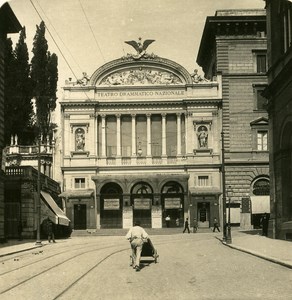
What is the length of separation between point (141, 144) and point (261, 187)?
1251cm

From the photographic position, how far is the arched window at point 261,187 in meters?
56.1

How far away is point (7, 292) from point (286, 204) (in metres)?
21.8

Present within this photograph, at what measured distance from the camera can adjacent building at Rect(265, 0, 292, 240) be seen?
101 feet

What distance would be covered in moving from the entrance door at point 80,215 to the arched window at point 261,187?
16087 mm

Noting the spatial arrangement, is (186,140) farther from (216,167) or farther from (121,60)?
(121,60)

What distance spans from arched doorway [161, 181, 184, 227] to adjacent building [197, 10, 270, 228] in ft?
17.1

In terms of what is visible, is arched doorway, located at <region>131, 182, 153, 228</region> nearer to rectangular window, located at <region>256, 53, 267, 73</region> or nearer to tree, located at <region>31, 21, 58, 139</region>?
tree, located at <region>31, 21, 58, 139</region>

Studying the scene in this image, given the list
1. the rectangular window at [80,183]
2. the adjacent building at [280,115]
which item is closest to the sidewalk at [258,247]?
the adjacent building at [280,115]

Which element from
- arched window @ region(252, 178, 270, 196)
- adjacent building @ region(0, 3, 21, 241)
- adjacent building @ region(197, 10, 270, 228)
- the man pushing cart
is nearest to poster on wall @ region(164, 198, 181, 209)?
adjacent building @ region(197, 10, 270, 228)

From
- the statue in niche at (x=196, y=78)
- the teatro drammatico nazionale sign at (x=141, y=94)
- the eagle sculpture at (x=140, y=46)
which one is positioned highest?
the eagle sculpture at (x=140, y=46)

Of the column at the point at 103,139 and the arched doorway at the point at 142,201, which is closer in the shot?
the arched doorway at the point at 142,201

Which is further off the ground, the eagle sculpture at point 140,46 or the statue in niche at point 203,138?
the eagle sculpture at point 140,46

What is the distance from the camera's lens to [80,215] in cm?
5766

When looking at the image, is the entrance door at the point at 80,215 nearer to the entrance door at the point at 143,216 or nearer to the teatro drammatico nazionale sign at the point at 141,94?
the entrance door at the point at 143,216
